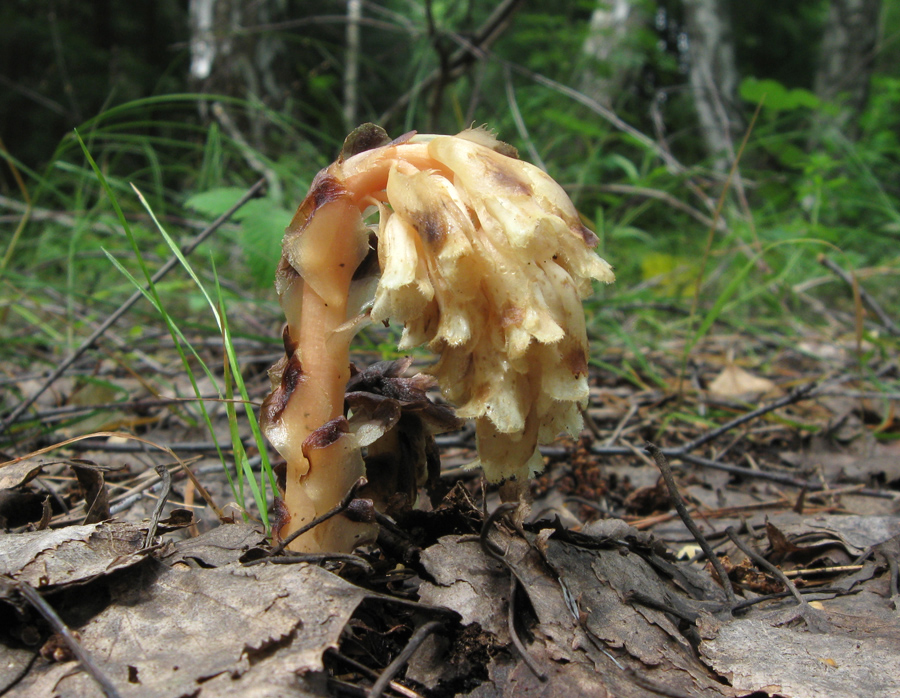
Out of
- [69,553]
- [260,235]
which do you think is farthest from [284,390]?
[260,235]

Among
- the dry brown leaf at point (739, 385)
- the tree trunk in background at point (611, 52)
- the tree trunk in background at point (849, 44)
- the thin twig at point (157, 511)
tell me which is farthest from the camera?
the tree trunk in background at point (849, 44)

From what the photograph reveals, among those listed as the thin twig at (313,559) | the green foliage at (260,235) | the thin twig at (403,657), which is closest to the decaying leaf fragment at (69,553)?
the thin twig at (313,559)

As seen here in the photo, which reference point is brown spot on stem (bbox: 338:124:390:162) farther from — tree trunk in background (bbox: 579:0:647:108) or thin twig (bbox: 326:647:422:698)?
tree trunk in background (bbox: 579:0:647:108)

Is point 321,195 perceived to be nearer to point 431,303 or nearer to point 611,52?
point 431,303

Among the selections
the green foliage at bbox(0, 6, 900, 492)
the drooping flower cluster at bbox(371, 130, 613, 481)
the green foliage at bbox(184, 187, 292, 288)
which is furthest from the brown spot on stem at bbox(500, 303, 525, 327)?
the green foliage at bbox(184, 187, 292, 288)

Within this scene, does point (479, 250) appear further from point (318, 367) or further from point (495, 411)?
point (318, 367)

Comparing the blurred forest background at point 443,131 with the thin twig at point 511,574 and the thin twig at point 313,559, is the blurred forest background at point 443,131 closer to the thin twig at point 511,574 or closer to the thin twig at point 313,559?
the thin twig at point 511,574
